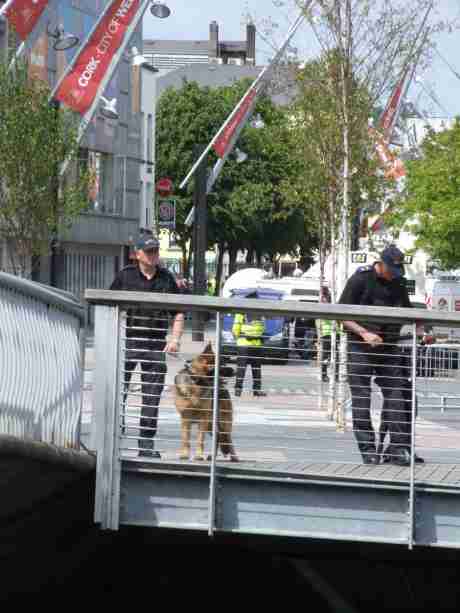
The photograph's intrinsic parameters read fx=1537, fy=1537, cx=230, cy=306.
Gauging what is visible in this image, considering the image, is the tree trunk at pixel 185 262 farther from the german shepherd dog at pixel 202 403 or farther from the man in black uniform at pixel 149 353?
the german shepherd dog at pixel 202 403

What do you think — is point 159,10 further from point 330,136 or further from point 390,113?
point 330,136

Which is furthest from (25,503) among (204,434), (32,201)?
(32,201)

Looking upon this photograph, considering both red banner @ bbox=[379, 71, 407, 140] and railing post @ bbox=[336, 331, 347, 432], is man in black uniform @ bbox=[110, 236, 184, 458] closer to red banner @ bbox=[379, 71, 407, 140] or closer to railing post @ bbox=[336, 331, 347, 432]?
railing post @ bbox=[336, 331, 347, 432]

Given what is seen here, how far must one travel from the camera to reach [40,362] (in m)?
9.89

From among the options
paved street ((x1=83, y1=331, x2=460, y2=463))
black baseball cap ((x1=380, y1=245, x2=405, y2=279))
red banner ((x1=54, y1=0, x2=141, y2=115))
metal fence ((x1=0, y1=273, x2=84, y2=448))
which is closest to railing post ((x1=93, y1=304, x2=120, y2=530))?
paved street ((x1=83, y1=331, x2=460, y2=463))

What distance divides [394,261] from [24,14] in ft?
69.5

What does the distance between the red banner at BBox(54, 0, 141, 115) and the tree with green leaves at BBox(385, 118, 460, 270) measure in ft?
67.9

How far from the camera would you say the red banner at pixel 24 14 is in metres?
31.3

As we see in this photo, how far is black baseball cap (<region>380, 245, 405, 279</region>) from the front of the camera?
11.9 meters

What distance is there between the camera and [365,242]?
201ft

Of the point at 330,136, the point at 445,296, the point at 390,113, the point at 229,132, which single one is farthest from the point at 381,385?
the point at 445,296

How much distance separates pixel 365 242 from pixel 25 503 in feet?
165

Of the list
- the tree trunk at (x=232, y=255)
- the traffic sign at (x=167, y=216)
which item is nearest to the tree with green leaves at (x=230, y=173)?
the tree trunk at (x=232, y=255)

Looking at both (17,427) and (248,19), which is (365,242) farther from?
(17,427)
